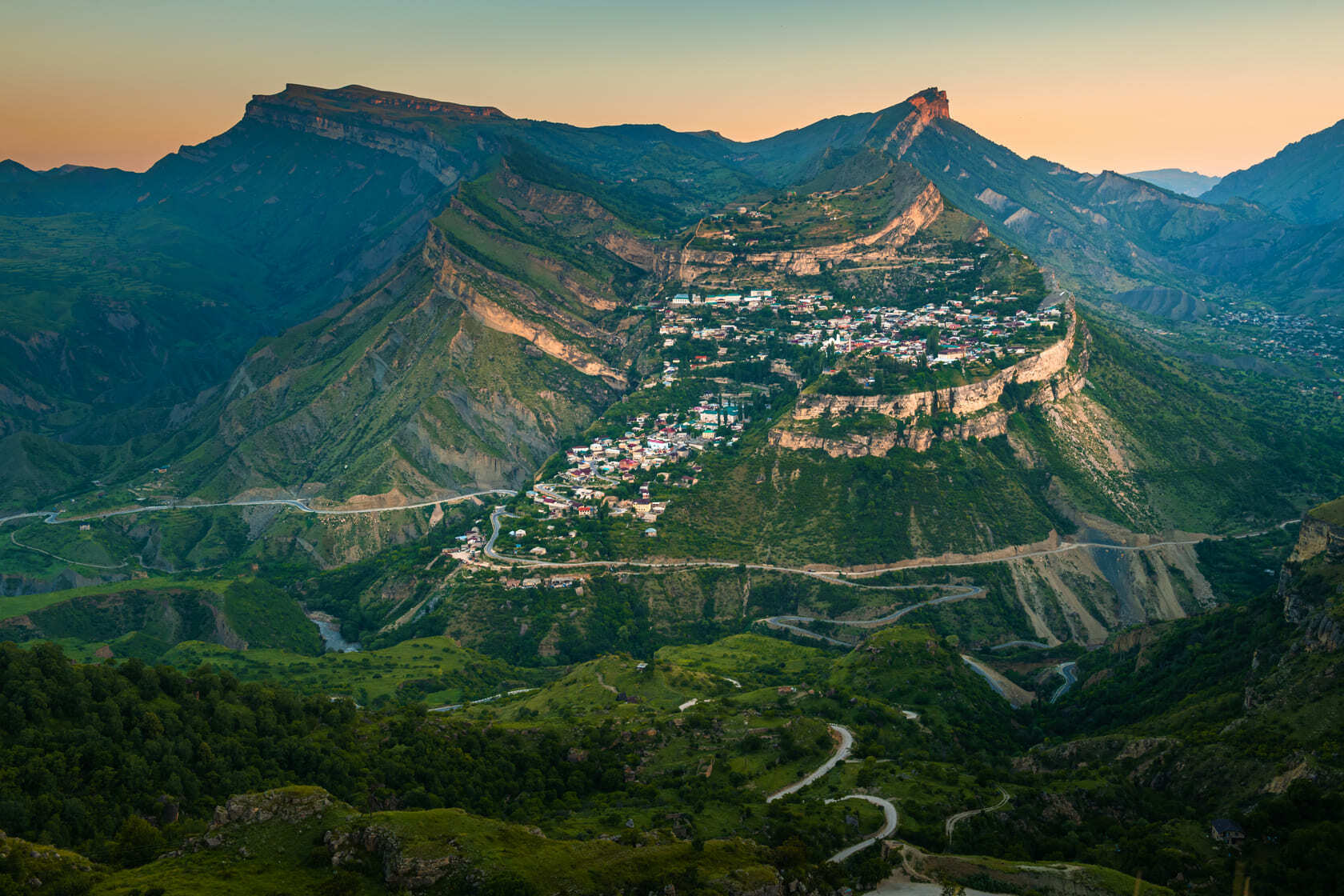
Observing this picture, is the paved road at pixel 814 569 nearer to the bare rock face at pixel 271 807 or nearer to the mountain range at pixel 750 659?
the mountain range at pixel 750 659

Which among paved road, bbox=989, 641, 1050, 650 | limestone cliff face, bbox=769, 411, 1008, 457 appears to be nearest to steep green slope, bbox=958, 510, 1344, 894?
paved road, bbox=989, 641, 1050, 650

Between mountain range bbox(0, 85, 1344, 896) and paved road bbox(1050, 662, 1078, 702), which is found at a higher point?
mountain range bbox(0, 85, 1344, 896)

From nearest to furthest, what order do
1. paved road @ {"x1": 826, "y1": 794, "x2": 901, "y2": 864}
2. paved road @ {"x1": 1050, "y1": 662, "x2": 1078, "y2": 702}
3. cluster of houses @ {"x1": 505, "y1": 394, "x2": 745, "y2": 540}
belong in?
paved road @ {"x1": 826, "y1": 794, "x2": 901, "y2": 864}, paved road @ {"x1": 1050, "y1": 662, "x2": 1078, "y2": 702}, cluster of houses @ {"x1": 505, "y1": 394, "x2": 745, "y2": 540}

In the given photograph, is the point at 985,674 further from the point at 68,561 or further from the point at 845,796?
the point at 68,561

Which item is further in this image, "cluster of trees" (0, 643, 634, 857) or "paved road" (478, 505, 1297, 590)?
"paved road" (478, 505, 1297, 590)

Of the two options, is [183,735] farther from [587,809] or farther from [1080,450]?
[1080,450]

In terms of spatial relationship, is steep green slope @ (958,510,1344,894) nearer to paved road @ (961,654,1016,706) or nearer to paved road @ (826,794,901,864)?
paved road @ (826,794,901,864)
